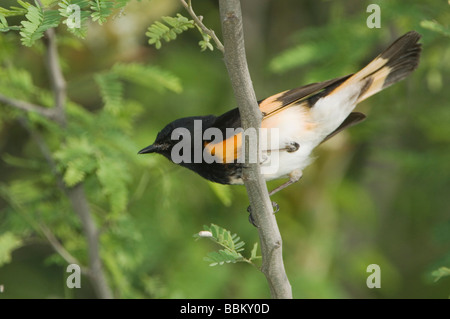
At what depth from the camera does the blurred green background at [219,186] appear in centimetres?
365

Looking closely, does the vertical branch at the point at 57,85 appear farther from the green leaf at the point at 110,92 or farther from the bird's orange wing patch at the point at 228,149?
the bird's orange wing patch at the point at 228,149

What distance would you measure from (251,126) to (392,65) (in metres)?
1.22

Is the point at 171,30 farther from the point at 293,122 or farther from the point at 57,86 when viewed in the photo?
the point at 57,86

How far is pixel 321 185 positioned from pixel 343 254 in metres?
1.07

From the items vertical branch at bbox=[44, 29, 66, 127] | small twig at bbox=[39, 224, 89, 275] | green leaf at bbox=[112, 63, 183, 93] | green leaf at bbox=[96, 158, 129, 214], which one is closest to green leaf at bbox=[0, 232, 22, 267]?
small twig at bbox=[39, 224, 89, 275]

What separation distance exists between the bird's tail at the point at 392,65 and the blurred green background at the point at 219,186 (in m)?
0.51

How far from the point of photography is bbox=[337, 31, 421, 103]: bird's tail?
8.96 ft

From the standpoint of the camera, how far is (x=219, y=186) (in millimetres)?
3301

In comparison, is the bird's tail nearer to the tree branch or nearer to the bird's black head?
the bird's black head

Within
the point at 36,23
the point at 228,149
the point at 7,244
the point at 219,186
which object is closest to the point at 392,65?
the point at 228,149

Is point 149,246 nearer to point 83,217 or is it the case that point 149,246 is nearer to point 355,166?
point 83,217

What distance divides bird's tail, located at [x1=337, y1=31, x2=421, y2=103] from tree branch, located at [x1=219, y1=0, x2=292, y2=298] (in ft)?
3.67

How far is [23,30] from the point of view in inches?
78.0

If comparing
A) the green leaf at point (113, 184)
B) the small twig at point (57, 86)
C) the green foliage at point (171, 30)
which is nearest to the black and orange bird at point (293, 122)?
the green leaf at point (113, 184)
